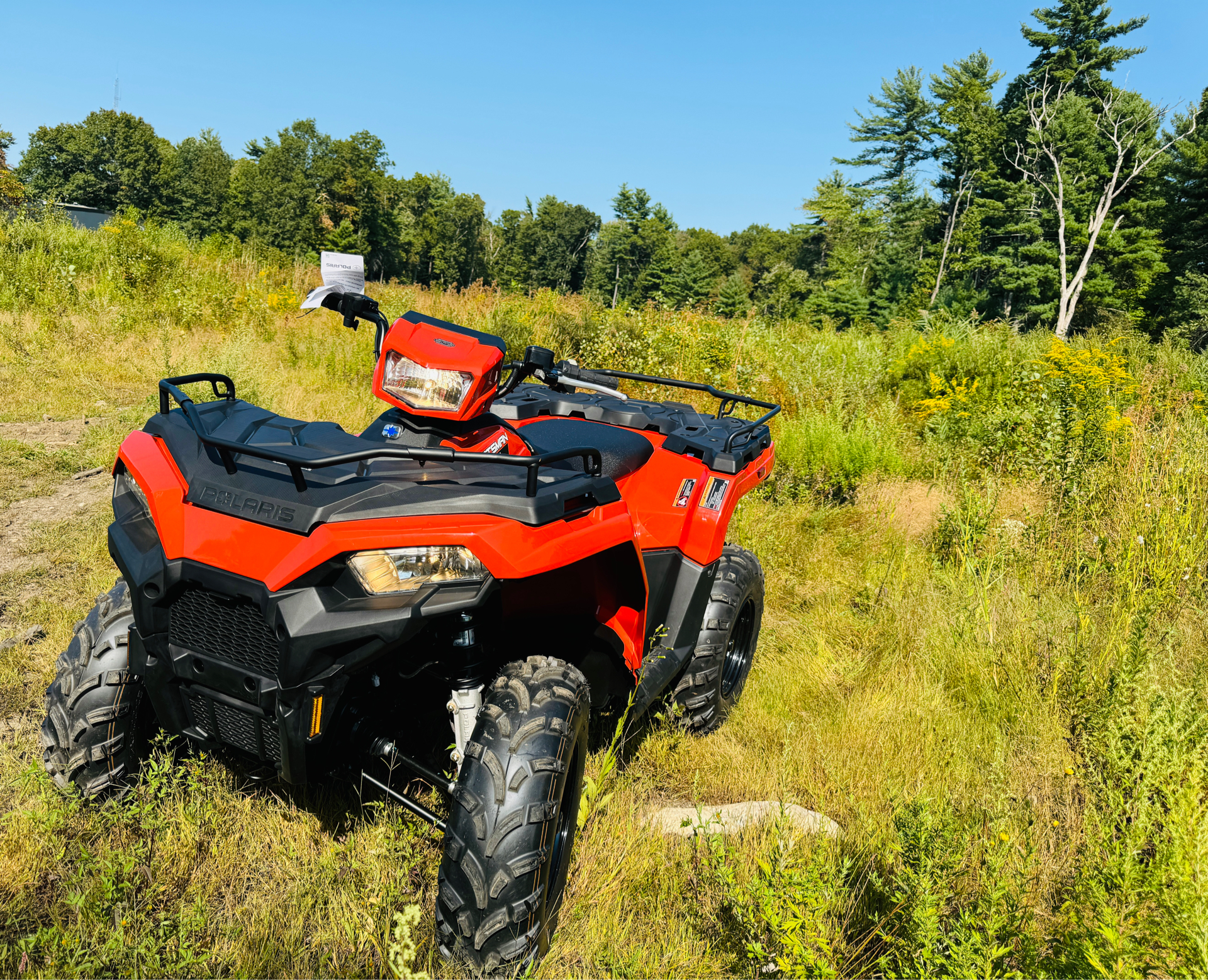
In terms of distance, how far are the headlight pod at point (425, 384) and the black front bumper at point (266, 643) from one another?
1.88ft

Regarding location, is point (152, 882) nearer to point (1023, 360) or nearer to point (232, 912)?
point (232, 912)

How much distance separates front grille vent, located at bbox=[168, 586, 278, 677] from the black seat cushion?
3.65ft

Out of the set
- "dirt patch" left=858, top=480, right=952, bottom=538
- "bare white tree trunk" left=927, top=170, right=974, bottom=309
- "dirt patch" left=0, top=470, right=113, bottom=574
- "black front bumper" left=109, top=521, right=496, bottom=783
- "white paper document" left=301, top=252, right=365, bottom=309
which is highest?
"bare white tree trunk" left=927, top=170, right=974, bottom=309

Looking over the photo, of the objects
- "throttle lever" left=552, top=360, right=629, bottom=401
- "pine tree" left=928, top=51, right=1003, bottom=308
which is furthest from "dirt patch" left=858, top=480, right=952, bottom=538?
"pine tree" left=928, top=51, right=1003, bottom=308

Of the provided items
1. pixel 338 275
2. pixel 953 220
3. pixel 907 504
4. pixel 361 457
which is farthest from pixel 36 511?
pixel 953 220

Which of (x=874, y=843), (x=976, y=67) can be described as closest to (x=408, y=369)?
(x=874, y=843)

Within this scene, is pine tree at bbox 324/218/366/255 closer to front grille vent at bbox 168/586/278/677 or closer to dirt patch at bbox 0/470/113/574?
dirt patch at bbox 0/470/113/574

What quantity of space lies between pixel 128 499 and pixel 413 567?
82 centimetres

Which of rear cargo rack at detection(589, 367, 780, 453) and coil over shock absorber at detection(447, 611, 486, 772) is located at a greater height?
rear cargo rack at detection(589, 367, 780, 453)

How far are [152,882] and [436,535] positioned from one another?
49.3 inches

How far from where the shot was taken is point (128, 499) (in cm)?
196

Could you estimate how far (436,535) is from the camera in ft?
5.40

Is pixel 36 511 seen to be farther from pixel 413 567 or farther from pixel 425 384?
pixel 413 567

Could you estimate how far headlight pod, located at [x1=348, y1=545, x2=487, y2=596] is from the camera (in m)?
1.67
